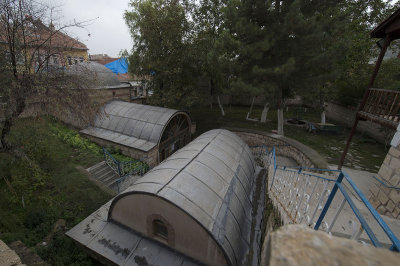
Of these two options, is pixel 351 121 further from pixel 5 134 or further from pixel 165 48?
pixel 5 134

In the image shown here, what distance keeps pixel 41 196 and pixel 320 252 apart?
10.2 meters

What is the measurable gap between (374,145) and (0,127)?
2094 cm

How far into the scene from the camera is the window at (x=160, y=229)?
246 inches

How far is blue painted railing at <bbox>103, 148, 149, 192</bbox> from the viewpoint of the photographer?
10430mm

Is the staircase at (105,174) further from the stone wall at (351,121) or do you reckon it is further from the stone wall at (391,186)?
the stone wall at (351,121)

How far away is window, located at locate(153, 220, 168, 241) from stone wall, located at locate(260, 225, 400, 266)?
5.87m

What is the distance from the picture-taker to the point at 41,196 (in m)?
7.79

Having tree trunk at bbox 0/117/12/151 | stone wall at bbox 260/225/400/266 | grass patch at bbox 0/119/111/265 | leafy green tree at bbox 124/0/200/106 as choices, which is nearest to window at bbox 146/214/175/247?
grass patch at bbox 0/119/111/265

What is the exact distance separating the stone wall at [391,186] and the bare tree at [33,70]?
10.2m

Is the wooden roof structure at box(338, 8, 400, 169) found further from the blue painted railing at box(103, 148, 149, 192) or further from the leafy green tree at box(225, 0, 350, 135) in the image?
the blue painted railing at box(103, 148, 149, 192)

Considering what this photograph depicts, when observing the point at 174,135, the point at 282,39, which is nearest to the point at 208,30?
the point at 282,39

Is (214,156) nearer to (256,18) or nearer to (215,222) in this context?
(215,222)

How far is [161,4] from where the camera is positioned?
1416 centimetres

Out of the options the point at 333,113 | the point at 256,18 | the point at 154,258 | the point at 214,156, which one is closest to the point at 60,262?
the point at 154,258
